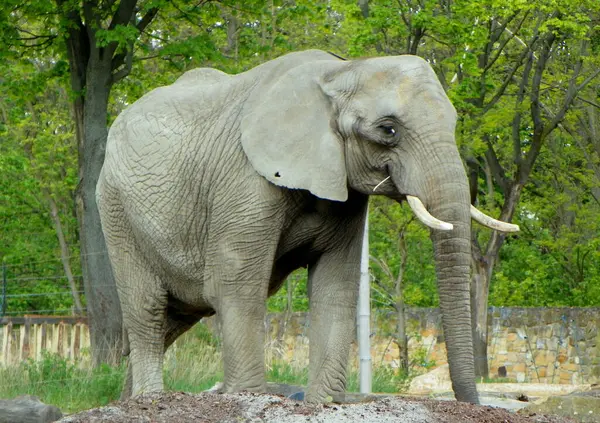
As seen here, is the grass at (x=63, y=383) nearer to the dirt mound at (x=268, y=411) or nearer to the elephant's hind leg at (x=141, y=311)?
the elephant's hind leg at (x=141, y=311)

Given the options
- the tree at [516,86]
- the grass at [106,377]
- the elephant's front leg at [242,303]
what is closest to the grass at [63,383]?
the grass at [106,377]

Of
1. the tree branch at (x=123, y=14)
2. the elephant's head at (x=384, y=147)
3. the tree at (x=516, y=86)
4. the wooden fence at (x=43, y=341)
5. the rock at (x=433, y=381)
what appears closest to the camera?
the elephant's head at (x=384, y=147)

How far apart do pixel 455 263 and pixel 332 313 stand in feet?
4.31

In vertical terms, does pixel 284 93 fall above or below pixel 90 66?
below

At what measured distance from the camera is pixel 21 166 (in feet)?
90.8

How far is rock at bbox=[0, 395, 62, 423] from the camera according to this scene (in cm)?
929

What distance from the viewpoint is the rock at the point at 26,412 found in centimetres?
929

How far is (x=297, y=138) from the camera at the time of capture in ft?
26.5

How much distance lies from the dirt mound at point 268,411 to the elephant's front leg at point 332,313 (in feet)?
6.01

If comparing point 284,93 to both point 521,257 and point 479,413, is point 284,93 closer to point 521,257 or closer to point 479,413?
point 479,413

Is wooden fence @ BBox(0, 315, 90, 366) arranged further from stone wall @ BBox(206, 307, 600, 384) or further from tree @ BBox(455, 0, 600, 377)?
stone wall @ BBox(206, 307, 600, 384)

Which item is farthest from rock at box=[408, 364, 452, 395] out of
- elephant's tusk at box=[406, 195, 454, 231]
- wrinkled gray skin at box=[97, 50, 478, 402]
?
elephant's tusk at box=[406, 195, 454, 231]

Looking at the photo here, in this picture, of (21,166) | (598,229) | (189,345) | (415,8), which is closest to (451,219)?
(189,345)

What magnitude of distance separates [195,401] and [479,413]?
4.87 feet
